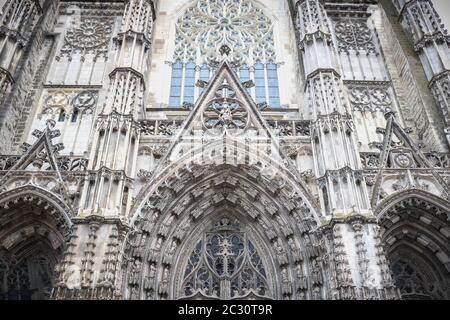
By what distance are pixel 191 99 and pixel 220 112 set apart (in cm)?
245

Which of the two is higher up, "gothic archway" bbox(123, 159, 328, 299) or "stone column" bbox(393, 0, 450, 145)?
"stone column" bbox(393, 0, 450, 145)

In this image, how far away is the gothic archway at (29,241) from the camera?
12.1 metres

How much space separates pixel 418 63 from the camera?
53.3ft

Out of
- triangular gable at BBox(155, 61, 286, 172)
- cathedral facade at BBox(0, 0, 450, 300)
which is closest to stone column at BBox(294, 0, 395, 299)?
cathedral facade at BBox(0, 0, 450, 300)

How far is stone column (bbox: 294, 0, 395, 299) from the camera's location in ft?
33.8

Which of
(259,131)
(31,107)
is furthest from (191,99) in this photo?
(31,107)

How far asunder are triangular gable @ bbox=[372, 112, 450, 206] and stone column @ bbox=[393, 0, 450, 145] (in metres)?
1.29

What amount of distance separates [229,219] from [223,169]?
5.33 feet

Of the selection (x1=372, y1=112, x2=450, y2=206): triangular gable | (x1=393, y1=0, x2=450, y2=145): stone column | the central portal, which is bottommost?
the central portal

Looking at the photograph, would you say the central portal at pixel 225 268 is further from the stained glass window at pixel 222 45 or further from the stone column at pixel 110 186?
the stained glass window at pixel 222 45

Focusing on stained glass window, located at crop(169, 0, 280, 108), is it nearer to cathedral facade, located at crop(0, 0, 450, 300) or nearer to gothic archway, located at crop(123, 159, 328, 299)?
cathedral facade, located at crop(0, 0, 450, 300)

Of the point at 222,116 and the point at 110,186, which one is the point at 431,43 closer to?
the point at 222,116

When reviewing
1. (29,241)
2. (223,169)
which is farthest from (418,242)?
(29,241)

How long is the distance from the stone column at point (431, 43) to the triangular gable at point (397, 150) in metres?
1.29
